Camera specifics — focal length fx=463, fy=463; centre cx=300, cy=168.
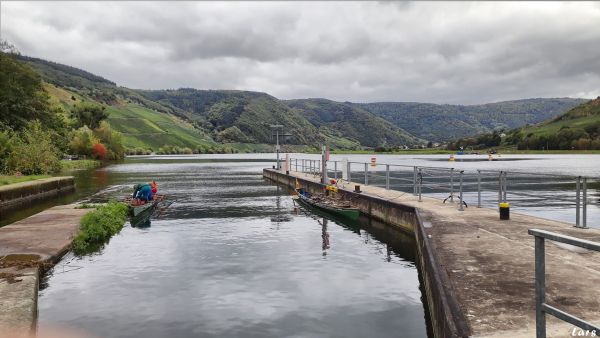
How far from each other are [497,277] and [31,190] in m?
41.4

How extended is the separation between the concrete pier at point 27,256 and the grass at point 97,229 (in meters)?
0.45

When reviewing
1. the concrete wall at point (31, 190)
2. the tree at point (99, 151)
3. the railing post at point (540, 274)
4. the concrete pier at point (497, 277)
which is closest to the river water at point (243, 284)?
the concrete pier at point (497, 277)

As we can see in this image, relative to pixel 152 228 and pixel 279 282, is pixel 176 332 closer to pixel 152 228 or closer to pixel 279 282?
pixel 279 282

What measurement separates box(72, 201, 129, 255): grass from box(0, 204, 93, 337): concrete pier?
446 millimetres

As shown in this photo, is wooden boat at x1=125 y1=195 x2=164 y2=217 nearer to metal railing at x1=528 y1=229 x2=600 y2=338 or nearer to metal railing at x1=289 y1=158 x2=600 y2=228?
metal railing at x1=289 y1=158 x2=600 y2=228

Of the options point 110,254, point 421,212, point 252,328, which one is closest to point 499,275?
point 252,328

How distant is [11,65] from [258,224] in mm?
58159

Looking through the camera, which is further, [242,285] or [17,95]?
[17,95]

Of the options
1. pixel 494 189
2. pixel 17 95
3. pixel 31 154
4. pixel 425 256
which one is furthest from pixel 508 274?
pixel 17 95

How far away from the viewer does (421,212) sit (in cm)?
2088

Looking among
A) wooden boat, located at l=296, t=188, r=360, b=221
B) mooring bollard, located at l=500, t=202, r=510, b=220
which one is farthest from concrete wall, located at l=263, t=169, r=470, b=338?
mooring bollard, located at l=500, t=202, r=510, b=220

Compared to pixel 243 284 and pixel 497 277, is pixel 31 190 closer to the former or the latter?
pixel 243 284

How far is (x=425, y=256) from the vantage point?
44.9 feet

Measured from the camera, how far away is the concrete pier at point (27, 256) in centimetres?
1036
